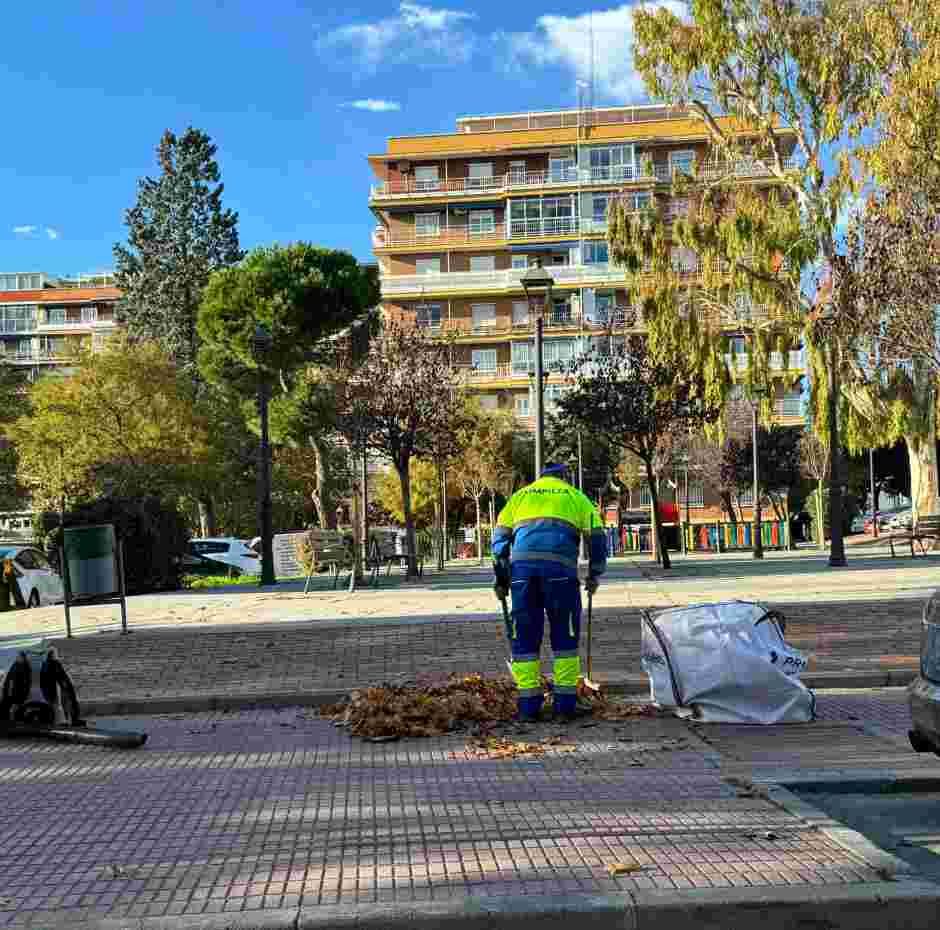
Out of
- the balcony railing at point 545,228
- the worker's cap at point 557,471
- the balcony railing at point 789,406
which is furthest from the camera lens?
the balcony railing at point 545,228


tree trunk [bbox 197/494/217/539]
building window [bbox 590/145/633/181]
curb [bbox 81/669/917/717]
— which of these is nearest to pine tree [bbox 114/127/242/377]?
tree trunk [bbox 197/494/217/539]

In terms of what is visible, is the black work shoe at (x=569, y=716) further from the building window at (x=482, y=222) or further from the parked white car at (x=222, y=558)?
the building window at (x=482, y=222)

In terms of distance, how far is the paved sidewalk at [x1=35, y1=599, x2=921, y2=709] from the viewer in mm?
10336

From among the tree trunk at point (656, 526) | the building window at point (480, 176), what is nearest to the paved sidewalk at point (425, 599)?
the tree trunk at point (656, 526)

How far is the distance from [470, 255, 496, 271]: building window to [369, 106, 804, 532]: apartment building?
57 mm

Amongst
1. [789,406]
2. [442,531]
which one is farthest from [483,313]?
[442,531]

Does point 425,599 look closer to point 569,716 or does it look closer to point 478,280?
point 569,716

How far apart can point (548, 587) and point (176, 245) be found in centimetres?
5095

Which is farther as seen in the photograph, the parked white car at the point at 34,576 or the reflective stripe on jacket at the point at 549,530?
the parked white car at the point at 34,576

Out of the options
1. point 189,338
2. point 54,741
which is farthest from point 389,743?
point 189,338

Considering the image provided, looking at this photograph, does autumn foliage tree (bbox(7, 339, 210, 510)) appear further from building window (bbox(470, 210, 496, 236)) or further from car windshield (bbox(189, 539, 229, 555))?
building window (bbox(470, 210, 496, 236))

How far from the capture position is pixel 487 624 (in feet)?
44.4

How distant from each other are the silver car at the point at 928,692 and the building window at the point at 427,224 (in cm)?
6870

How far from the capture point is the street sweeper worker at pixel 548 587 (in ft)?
27.9
